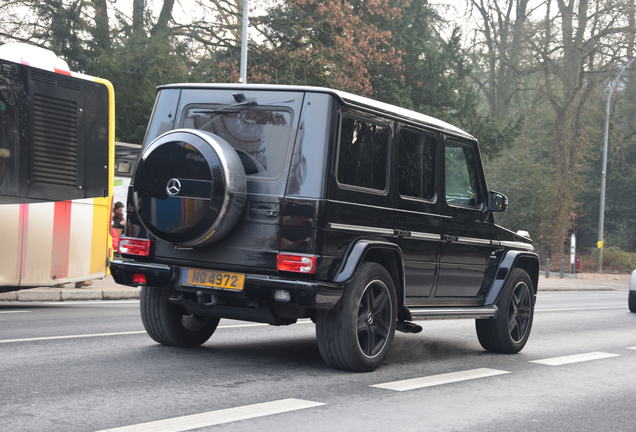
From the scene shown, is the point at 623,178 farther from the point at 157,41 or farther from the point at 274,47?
the point at 157,41

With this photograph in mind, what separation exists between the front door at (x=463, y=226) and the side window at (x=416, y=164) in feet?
1.00

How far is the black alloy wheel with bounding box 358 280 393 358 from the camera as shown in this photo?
7.90 m

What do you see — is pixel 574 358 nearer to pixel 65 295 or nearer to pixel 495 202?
pixel 495 202

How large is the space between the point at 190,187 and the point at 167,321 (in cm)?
164

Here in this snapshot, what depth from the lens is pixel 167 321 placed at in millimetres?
8695

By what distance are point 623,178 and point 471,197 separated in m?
48.4

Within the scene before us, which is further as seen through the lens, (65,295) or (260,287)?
(65,295)

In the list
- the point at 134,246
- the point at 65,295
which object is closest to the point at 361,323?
the point at 134,246

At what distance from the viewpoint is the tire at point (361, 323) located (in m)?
7.64

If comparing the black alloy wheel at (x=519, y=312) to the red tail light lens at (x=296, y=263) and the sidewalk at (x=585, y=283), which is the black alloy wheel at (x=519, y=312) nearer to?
the red tail light lens at (x=296, y=263)

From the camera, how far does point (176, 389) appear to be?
21.7 ft

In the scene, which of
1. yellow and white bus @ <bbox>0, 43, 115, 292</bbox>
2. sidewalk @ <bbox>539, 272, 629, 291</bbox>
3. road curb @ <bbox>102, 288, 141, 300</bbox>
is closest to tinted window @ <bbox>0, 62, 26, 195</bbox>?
yellow and white bus @ <bbox>0, 43, 115, 292</bbox>

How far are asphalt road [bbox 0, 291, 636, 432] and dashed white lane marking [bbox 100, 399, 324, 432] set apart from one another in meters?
0.01

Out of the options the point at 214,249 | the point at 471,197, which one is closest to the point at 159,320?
the point at 214,249
